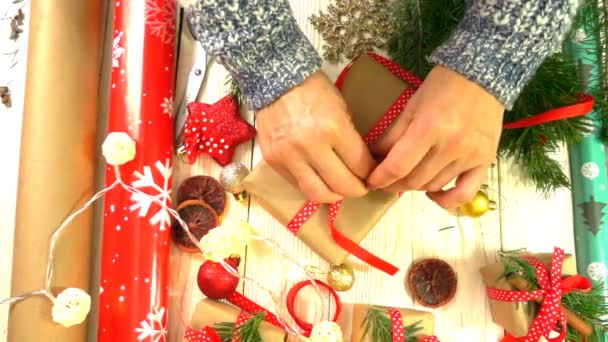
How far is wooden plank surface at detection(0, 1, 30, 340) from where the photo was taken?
91 cm

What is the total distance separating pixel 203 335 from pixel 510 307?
0.48 meters

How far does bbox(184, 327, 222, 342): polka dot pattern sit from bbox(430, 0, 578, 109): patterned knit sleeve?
1.75ft

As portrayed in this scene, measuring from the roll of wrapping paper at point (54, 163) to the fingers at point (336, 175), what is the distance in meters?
0.46

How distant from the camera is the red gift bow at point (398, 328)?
0.78 m

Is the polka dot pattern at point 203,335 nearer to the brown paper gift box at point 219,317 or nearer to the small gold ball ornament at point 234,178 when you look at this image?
the brown paper gift box at point 219,317

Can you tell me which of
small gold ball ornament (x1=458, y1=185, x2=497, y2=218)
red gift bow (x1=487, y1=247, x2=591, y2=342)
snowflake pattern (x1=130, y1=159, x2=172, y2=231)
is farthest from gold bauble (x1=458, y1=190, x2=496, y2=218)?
snowflake pattern (x1=130, y1=159, x2=172, y2=231)

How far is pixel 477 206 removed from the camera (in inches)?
32.7

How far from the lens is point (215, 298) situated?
0.85 meters

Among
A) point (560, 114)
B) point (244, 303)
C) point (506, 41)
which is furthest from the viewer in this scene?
point (244, 303)

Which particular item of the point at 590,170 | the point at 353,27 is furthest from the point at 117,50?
the point at 590,170

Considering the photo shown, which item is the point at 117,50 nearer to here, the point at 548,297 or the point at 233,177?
the point at 233,177

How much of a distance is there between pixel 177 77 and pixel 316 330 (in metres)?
0.51

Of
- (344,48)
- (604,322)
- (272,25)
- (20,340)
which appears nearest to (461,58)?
(272,25)

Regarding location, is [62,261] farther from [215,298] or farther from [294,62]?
[294,62]
